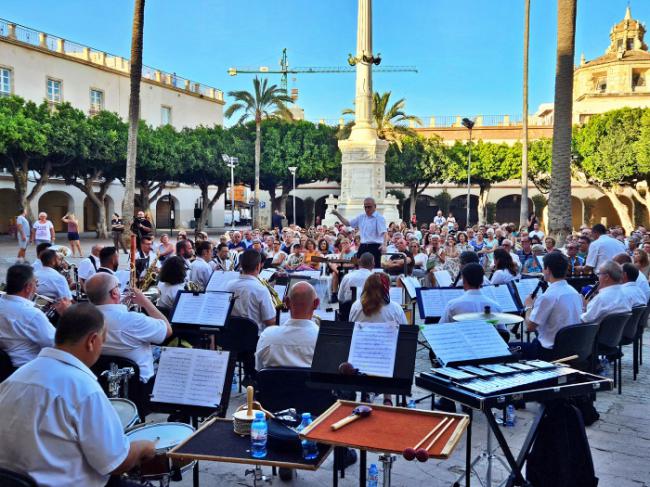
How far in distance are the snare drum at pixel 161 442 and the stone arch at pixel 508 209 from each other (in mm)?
51459

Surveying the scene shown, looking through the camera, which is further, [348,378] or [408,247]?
[408,247]

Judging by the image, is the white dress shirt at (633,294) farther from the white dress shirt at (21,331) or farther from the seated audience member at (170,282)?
the white dress shirt at (21,331)

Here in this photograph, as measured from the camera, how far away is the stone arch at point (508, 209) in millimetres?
52375

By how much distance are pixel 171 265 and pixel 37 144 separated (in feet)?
80.4

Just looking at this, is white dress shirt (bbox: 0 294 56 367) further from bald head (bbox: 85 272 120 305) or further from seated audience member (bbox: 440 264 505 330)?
seated audience member (bbox: 440 264 505 330)

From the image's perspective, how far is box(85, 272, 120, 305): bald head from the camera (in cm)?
506

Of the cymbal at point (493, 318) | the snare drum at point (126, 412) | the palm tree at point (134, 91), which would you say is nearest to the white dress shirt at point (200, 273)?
the cymbal at point (493, 318)

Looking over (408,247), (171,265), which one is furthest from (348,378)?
(408,247)

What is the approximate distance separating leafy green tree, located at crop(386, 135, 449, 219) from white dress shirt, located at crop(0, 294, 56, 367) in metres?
41.1

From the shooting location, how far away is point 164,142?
3662 centimetres

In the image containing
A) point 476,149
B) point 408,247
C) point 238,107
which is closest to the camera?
point 408,247

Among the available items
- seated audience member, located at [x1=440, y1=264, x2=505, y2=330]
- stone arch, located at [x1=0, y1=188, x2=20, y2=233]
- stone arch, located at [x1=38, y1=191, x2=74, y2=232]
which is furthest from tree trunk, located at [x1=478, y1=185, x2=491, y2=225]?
seated audience member, located at [x1=440, y1=264, x2=505, y2=330]

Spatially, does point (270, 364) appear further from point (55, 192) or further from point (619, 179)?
point (55, 192)

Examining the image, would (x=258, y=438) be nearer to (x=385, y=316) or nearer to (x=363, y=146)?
(x=385, y=316)
